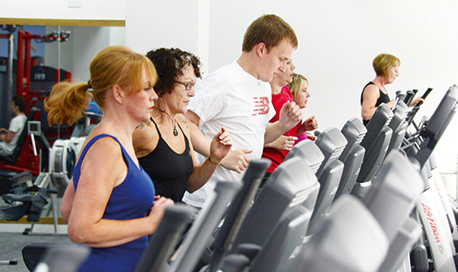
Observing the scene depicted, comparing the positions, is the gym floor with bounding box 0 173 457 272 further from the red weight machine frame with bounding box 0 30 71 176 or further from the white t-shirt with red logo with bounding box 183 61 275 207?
the white t-shirt with red logo with bounding box 183 61 275 207

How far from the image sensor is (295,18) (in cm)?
585

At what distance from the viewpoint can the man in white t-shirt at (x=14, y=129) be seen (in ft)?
16.8

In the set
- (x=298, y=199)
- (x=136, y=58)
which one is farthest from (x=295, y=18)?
(x=298, y=199)

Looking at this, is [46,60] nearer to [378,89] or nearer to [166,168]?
[378,89]

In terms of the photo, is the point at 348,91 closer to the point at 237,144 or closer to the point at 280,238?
the point at 237,144

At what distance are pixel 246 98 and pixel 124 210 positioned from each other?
3.44 ft

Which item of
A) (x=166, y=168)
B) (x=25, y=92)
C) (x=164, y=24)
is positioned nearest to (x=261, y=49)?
(x=166, y=168)

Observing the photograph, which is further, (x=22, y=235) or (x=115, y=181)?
(x=22, y=235)

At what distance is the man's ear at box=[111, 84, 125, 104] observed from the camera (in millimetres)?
1236

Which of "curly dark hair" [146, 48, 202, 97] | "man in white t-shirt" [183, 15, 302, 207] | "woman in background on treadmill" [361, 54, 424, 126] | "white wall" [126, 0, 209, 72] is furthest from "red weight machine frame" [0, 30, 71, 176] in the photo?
"curly dark hair" [146, 48, 202, 97]

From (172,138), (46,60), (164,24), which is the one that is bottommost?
(172,138)

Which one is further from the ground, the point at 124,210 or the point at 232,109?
the point at 232,109

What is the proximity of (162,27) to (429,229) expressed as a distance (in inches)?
87.5

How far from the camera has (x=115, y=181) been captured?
45.4 inches
